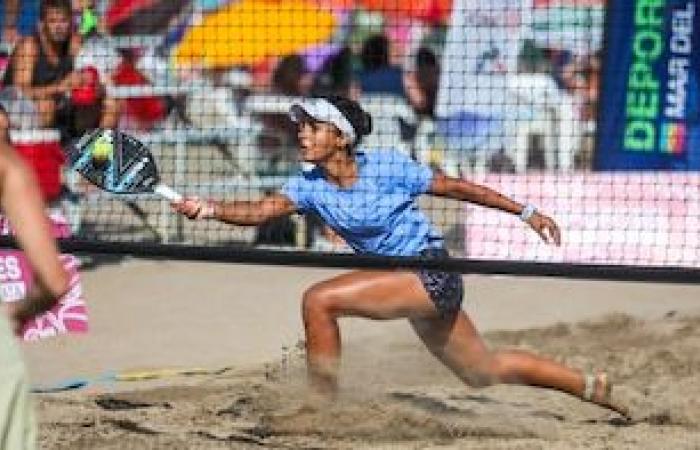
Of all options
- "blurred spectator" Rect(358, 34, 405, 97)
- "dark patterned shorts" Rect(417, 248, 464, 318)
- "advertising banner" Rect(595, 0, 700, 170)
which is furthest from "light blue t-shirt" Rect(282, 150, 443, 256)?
"blurred spectator" Rect(358, 34, 405, 97)

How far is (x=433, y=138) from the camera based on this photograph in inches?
487

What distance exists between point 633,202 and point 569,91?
2705 mm

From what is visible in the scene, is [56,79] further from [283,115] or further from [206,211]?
[206,211]

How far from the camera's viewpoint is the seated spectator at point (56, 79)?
10.4 m

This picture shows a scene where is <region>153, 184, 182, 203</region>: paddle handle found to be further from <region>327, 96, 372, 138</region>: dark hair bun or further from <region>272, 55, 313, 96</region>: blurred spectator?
<region>272, 55, 313, 96</region>: blurred spectator

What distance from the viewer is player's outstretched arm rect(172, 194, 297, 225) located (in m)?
5.79

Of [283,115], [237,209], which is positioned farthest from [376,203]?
[283,115]

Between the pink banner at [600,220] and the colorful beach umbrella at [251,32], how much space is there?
8.93 ft

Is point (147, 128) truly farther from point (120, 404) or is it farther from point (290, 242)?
point (120, 404)

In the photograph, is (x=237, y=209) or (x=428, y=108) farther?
(x=428, y=108)

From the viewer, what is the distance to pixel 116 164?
594 centimetres

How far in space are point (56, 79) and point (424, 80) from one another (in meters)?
3.85

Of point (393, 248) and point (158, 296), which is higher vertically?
point (393, 248)

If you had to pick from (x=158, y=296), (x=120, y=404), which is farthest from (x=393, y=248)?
(x=158, y=296)
